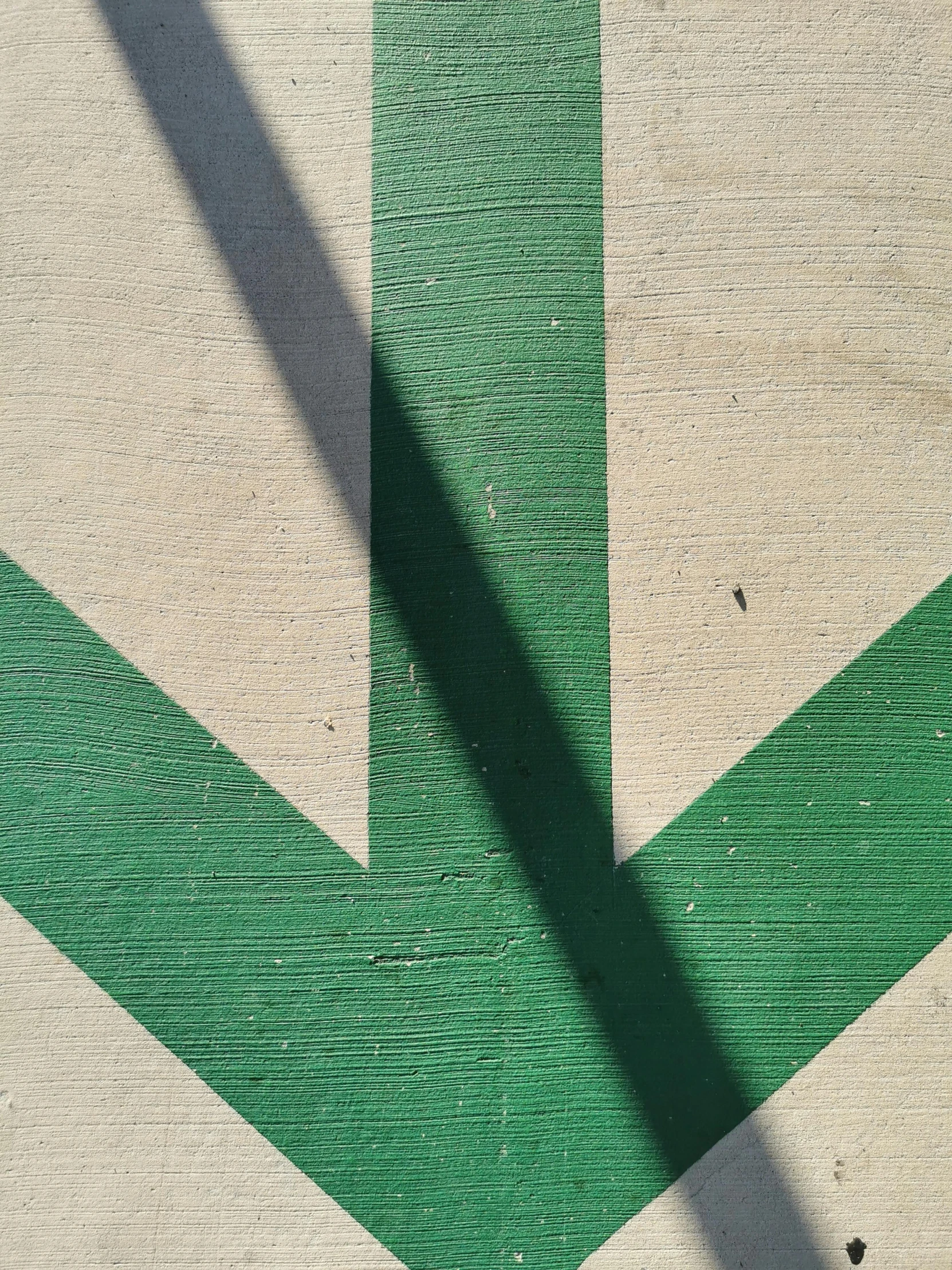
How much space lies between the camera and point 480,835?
2.92m

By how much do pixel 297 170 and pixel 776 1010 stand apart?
3.07 meters

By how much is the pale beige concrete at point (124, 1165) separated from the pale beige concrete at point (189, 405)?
2.90 ft

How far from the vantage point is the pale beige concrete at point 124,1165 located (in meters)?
2.80

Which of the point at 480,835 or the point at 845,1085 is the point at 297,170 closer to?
the point at 480,835

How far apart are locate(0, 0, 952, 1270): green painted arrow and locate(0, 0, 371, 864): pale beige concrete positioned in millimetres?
97

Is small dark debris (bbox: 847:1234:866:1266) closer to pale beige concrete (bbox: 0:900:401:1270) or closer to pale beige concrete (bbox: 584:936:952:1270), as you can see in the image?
pale beige concrete (bbox: 584:936:952:1270)

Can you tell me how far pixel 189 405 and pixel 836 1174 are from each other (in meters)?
3.06

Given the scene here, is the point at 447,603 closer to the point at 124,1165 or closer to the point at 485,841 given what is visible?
the point at 485,841

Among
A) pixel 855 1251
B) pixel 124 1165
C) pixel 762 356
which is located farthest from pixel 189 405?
pixel 855 1251

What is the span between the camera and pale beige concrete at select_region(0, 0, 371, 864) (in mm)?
3018

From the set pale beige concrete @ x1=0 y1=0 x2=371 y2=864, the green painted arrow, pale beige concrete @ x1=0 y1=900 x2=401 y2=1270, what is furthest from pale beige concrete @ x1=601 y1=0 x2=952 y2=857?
pale beige concrete @ x1=0 y1=900 x2=401 y2=1270

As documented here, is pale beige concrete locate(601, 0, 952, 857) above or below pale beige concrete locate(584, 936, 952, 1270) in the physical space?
above

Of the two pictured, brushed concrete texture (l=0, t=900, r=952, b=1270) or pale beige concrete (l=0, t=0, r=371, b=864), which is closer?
brushed concrete texture (l=0, t=900, r=952, b=1270)

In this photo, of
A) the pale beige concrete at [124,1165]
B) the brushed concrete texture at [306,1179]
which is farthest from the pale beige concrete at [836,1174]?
the pale beige concrete at [124,1165]
